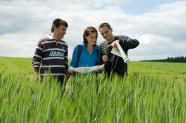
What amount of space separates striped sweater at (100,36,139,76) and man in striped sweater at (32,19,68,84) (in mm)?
437

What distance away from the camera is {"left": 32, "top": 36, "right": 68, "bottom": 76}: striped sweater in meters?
4.73

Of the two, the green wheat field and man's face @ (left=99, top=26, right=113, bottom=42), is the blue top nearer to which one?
man's face @ (left=99, top=26, right=113, bottom=42)

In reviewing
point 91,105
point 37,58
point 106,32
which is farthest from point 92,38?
point 91,105

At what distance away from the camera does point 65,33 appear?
15.4ft

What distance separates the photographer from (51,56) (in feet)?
15.6

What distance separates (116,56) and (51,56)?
665mm

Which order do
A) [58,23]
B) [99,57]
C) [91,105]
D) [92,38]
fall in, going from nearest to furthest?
[91,105]
[92,38]
[58,23]
[99,57]

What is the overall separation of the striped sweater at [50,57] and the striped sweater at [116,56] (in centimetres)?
45

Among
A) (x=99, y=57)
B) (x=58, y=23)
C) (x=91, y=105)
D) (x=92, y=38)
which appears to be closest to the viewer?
(x=91, y=105)

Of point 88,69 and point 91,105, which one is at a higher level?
point 88,69

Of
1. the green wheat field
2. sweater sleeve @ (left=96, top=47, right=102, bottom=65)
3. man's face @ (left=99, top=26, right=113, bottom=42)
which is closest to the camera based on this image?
the green wheat field

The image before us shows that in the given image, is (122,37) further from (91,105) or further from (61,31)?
(91,105)

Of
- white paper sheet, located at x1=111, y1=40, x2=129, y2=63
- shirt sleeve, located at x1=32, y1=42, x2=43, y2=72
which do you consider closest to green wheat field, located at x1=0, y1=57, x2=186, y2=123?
white paper sheet, located at x1=111, y1=40, x2=129, y2=63

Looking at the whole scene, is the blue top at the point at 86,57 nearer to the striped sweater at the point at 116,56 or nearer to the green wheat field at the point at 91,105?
the striped sweater at the point at 116,56
